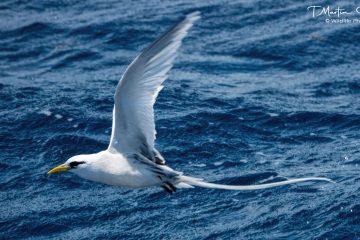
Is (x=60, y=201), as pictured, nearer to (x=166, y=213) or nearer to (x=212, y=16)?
(x=166, y=213)

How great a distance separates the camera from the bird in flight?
8500mm

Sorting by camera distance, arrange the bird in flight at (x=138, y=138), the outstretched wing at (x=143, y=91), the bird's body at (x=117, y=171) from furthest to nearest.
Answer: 1. the bird's body at (x=117, y=171)
2. the bird in flight at (x=138, y=138)
3. the outstretched wing at (x=143, y=91)

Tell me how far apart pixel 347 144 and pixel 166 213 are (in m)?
3.76

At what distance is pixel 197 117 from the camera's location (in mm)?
14359

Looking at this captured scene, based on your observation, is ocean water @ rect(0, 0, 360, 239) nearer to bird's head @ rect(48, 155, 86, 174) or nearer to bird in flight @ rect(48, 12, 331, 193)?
bird in flight @ rect(48, 12, 331, 193)

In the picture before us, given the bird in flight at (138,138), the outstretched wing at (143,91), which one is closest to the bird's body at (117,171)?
the bird in flight at (138,138)

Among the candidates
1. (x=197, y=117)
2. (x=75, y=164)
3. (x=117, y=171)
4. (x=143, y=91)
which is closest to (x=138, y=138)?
(x=117, y=171)

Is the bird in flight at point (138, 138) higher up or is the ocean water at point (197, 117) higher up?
the bird in flight at point (138, 138)

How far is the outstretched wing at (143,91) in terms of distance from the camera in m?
8.34

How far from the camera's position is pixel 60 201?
11.9 meters

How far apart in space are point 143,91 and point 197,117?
5.68 metres

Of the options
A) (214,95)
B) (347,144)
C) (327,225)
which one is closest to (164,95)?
(214,95)

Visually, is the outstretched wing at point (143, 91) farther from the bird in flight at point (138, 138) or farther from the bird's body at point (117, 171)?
the bird's body at point (117, 171)

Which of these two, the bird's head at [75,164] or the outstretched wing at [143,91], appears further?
the bird's head at [75,164]
